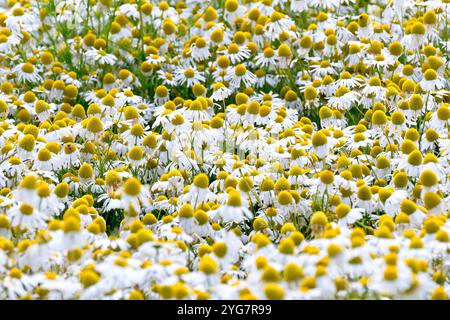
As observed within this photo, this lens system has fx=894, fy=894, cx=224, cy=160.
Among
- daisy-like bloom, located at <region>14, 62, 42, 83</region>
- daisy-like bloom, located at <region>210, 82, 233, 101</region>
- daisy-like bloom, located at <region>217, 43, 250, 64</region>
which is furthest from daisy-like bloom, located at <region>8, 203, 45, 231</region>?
daisy-like bloom, located at <region>217, 43, 250, 64</region>

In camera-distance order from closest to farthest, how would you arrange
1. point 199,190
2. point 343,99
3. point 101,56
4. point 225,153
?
point 199,190
point 225,153
point 343,99
point 101,56

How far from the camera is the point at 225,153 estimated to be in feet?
17.7

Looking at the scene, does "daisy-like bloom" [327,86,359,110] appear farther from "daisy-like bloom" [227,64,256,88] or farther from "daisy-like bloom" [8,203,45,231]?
"daisy-like bloom" [8,203,45,231]

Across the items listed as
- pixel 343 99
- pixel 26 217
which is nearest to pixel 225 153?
pixel 343 99

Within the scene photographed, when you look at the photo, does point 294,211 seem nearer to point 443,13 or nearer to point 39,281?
point 39,281

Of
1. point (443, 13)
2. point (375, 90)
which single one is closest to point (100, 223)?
point (375, 90)

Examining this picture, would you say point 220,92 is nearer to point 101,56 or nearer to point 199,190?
point 101,56

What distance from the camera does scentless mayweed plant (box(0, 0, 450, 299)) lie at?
146 inches

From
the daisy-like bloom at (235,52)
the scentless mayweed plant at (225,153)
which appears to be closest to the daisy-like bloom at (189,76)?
the scentless mayweed plant at (225,153)

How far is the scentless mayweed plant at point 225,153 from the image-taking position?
3.72 metres

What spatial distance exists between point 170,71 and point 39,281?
330 centimetres

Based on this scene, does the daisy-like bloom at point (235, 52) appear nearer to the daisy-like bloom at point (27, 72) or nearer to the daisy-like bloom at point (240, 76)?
the daisy-like bloom at point (240, 76)

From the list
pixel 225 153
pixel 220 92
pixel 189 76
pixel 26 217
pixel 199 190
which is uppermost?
pixel 189 76

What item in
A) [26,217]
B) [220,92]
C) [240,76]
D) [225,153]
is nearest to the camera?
[26,217]
